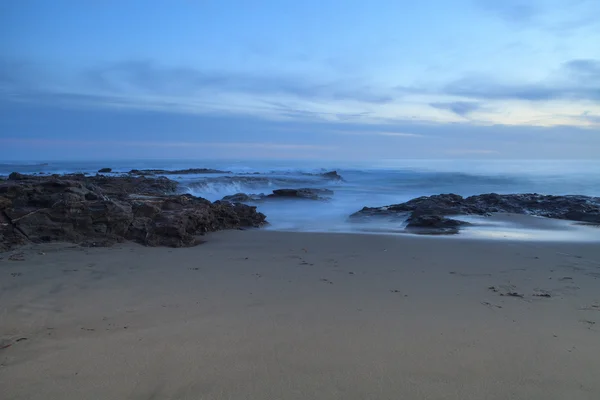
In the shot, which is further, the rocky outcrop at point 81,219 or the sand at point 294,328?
the rocky outcrop at point 81,219

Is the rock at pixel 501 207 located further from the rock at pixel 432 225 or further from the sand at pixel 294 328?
the sand at pixel 294 328

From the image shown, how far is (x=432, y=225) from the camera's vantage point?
29.7ft

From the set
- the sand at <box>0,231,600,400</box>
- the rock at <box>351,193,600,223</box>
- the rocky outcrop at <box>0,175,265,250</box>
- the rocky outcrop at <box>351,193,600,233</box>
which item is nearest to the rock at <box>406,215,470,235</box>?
the rocky outcrop at <box>351,193,600,233</box>

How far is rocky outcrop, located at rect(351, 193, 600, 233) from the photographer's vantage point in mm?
10715

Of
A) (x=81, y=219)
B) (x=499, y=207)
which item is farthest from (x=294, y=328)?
(x=499, y=207)

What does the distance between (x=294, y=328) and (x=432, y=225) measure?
22.6ft

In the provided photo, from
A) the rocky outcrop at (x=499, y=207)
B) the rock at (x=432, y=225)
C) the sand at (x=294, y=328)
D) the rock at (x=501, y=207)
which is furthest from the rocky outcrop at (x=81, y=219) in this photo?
the rock at (x=501, y=207)

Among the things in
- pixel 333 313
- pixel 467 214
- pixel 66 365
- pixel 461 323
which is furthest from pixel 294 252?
pixel 467 214

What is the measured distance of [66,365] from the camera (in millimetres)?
2354

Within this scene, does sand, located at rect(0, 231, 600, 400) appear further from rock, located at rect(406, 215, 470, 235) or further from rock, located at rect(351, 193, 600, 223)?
rock, located at rect(351, 193, 600, 223)

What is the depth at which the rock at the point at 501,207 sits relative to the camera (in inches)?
424

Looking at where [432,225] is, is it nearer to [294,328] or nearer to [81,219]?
[294,328]

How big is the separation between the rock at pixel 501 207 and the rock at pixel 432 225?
3.70 ft

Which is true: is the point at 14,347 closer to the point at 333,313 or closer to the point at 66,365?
the point at 66,365
